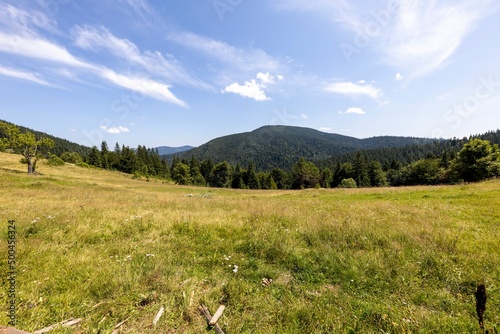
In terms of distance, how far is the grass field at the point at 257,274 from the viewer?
13.5 ft

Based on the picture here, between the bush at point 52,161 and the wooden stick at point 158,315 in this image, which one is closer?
the wooden stick at point 158,315

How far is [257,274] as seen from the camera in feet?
18.6

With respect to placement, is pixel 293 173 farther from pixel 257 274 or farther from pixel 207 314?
pixel 207 314

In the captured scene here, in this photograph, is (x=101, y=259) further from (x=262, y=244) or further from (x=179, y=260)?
(x=262, y=244)

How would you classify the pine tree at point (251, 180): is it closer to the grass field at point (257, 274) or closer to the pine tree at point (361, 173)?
the pine tree at point (361, 173)

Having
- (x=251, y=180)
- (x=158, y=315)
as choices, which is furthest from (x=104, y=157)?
(x=158, y=315)

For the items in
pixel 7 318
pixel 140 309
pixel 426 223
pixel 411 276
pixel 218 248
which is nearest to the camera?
pixel 7 318

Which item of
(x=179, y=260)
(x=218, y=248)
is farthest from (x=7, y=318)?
(x=218, y=248)

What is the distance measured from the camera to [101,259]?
19.5ft

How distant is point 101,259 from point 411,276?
7574 millimetres

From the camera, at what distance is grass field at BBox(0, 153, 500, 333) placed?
162 inches

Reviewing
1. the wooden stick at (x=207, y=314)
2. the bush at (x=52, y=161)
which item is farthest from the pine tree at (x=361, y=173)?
the bush at (x=52, y=161)

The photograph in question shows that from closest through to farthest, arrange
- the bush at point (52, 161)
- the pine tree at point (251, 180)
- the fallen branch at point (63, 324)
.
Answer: the fallen branch at point (63, 324)
the bush at point (52, 161)
the pine tree at point (251, 180)

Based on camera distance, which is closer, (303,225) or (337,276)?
(337,276)
